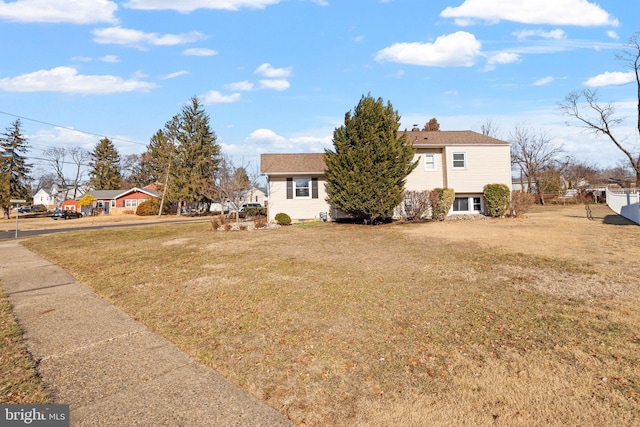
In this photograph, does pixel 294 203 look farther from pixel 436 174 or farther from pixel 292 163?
pixel 436 174

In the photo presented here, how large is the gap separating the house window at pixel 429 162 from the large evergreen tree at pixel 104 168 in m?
58.5

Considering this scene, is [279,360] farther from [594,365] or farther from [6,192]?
[6,192]

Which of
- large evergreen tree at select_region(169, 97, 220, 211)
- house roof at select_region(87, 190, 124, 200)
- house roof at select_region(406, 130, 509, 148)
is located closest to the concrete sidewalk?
house roof at select_region(406, 130, 509, 148)

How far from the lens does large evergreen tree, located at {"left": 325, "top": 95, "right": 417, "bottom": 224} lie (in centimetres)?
1672

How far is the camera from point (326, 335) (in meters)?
4.36

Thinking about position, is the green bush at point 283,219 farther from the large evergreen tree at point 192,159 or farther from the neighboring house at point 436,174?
the large evergreen tree at point 192,159

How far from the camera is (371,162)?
1662cm

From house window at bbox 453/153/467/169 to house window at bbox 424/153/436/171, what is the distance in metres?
1.19

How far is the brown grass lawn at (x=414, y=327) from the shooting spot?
9.56 feet

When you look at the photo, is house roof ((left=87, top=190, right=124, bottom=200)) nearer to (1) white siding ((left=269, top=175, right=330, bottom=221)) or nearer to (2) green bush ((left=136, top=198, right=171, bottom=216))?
(2) green bush ((left=136, top=198, right=171, bottom=216))

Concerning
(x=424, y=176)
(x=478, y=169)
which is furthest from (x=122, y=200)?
(x=478, y=169)

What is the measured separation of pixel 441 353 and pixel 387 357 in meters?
0.63

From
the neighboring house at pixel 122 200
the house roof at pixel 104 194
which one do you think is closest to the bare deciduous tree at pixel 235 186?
the neighboring house at pixel 122 200

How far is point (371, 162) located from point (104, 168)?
5933 centimetres
